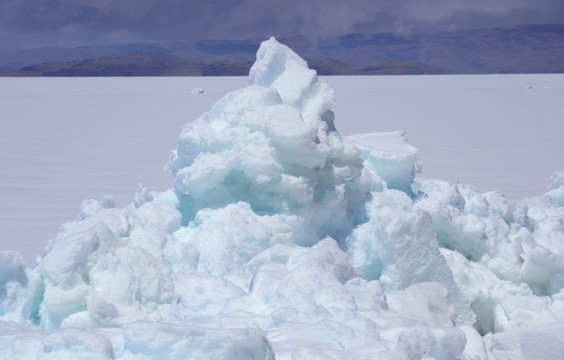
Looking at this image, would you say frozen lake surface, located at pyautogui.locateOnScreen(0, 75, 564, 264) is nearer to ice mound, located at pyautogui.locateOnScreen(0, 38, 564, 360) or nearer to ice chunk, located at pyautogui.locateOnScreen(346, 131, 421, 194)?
ice mound, located at pyautogui.locateOnScreen(0, 38, 564, 360)

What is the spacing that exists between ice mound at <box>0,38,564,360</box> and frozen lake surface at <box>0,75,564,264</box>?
6.23ft

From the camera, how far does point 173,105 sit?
18828mm

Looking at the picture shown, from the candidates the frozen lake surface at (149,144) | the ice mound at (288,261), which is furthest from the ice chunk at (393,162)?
the frozen lake surface at (149,144)

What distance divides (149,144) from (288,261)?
8.21m

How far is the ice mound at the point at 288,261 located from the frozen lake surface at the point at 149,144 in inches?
74.7

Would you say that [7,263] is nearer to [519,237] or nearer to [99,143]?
[519,237]

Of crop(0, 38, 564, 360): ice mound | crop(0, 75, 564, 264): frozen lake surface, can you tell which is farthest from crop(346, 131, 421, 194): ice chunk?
crop(0, 75, 564, 264): frozen lake surface

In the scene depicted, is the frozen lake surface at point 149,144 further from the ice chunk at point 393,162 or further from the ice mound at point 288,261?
the ice chunk at point 393,162

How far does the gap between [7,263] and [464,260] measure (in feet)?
6.72

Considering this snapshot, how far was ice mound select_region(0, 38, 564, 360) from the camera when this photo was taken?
230cm

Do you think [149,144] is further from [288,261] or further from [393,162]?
[288,261]

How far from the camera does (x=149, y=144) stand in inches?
427

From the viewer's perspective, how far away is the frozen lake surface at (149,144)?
6797 millimetres

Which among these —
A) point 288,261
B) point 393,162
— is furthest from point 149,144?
point 288,261
